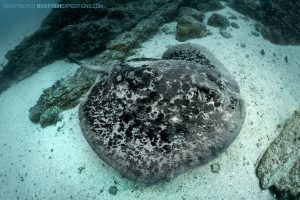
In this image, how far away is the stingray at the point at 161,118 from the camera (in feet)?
12.9

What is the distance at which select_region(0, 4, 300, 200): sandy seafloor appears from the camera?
4766 mm

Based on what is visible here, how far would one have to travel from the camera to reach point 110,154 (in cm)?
421

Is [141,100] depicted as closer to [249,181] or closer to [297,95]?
[249,181]

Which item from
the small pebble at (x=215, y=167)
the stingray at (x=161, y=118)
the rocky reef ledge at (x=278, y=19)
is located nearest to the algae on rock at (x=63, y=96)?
the stingray at (x=161, y=118)

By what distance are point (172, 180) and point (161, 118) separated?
4.33ft

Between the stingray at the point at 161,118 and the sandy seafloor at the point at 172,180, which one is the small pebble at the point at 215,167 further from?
the stingray at the point at 161,118

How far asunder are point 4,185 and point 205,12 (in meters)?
9.29

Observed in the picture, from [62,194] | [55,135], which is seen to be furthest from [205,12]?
[62,194]

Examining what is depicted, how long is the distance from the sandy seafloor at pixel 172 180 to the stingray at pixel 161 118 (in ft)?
3.05

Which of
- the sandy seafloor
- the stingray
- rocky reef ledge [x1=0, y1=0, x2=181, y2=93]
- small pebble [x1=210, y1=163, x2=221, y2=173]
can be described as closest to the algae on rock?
the sandy seafloor

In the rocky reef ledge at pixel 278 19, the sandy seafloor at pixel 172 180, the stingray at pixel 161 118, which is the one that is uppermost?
the stingray at pixel 161 118

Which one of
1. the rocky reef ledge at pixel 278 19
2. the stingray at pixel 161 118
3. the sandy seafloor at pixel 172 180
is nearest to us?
the stingray at pixel 161 118

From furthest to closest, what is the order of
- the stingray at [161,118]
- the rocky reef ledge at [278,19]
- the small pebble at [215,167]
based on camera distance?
the rocky reef ledge at [278,19]
the small pebble at [215,167]
the stingray at [161,118]

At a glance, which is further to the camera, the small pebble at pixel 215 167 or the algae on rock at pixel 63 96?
the algae on rock at pixel 63 96
